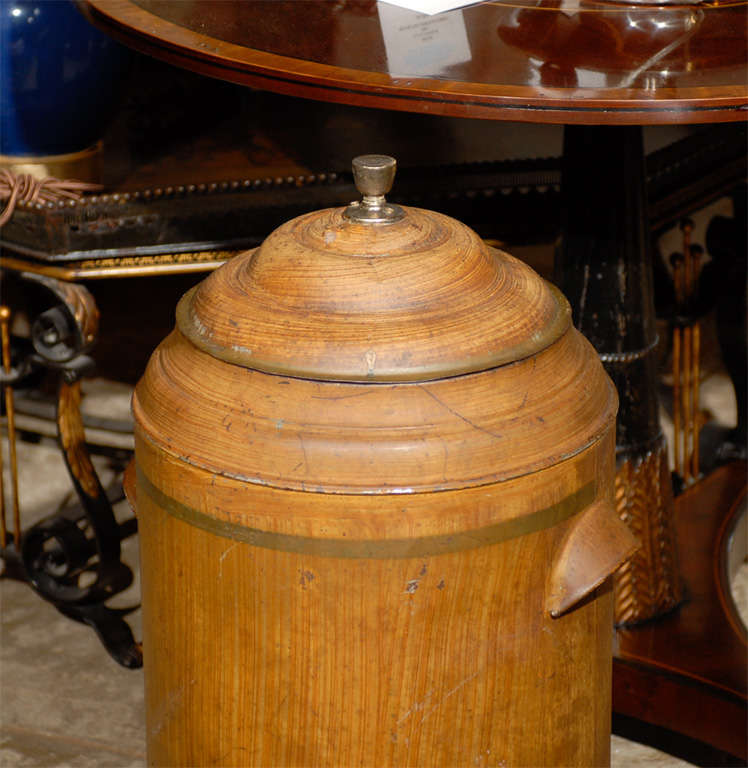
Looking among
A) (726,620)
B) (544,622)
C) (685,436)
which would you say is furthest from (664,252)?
(544,622)

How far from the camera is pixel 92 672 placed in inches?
83.0

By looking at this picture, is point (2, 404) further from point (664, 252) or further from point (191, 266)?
point (664, 252)

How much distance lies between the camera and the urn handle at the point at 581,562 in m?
1.18

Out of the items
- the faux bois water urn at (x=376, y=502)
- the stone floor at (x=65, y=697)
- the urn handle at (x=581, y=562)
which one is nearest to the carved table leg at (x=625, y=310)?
the stone floor at (x=65, y=697)

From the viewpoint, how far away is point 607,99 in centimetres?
131

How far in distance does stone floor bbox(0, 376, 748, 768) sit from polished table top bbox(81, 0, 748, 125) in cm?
99

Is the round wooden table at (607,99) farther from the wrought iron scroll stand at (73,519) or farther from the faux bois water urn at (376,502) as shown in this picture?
the wrought iron scroll stand at (73,519)

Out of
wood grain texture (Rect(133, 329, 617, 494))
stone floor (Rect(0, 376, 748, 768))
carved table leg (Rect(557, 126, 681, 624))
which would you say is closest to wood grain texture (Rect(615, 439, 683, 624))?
carved table leg (Rect(557, 126, 681, 624))

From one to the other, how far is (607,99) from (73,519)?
1.34 m

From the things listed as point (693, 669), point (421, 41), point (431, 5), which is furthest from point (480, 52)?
point (693, 669)

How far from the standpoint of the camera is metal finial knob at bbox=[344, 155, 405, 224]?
1.22 meters

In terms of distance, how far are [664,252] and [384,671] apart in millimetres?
2467

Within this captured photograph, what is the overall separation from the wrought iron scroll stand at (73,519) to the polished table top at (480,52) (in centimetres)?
49

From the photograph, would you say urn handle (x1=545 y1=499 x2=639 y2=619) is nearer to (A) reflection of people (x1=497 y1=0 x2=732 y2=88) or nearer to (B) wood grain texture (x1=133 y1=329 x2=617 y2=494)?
(B) wood grain texture (x1=133 y1=329 x2=617 y2=494)
